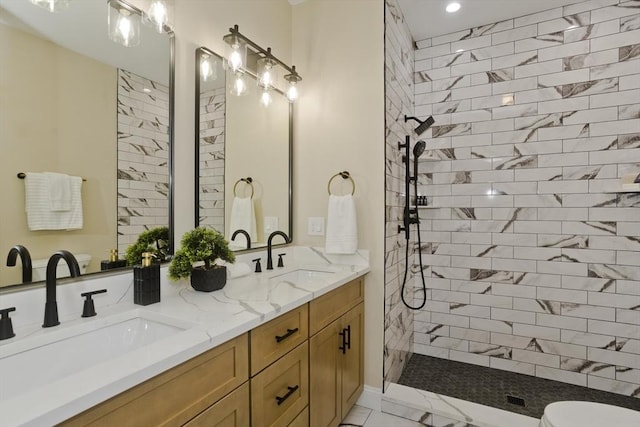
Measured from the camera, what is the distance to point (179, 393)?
890 millimetres

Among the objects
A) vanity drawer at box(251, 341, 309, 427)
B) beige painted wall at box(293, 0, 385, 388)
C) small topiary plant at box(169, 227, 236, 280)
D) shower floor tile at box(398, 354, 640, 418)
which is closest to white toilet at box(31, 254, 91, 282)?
small topiary plant at box(169, 227, 236, 280)

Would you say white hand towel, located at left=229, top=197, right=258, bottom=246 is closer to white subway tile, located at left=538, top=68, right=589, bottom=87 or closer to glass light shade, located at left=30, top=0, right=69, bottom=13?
glass light shade, located at left=30, top=0, right=69, bottom=13

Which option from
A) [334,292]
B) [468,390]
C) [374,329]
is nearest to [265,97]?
[334,292]

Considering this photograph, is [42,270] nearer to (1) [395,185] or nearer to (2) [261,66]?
A: (2) [261,66]

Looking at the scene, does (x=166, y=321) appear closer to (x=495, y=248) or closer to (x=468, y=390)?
(x=468, y=390)

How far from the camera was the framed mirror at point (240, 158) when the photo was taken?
5.69 feet

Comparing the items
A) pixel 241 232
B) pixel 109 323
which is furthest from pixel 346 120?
pixel 109 323

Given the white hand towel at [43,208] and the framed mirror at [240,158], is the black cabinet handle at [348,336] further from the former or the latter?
the white hand towel at [43,208]

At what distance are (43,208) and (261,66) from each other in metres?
1.49

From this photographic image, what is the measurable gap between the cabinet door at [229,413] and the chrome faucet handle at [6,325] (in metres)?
0.58

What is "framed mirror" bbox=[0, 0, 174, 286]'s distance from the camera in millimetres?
1054

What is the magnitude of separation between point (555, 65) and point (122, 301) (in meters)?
3.13

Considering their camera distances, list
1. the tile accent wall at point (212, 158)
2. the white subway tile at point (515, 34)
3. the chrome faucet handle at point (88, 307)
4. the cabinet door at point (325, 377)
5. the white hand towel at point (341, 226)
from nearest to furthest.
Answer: the chrome faucet handle at point (88, 307), the cabinet door at point (325, 377), the tile accent wall at point (212, 158), the white hand towel at point (341, 226), the white subway tile at point (515, 34)

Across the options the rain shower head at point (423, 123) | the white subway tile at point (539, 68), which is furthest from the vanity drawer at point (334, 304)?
the white subway tile at point (539, 68)
